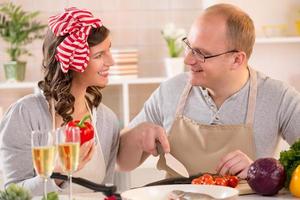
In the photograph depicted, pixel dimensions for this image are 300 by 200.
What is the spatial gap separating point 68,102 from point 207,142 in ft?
2.13

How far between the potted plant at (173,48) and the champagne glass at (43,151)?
280 cm

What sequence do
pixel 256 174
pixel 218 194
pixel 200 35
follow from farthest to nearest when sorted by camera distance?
pixel 200 35 < pixel 256 174 < pixel 218 194

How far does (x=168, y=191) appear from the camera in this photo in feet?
7.38

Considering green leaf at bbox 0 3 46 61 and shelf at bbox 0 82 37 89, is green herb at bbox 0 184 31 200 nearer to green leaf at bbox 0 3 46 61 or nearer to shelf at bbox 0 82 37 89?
shelf at bbox 0 82 37 89

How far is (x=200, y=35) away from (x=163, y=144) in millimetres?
625

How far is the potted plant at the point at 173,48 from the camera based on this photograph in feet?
15.3

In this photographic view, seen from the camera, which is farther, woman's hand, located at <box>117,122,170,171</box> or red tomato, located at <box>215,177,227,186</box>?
woman's hand, located at <box>117,122,170,171</box>

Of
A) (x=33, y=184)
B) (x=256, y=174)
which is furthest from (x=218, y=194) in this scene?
(x=33, y=184)

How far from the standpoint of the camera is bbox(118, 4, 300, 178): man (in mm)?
3047

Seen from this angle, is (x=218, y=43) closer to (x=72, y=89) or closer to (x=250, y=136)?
(x=250, y=136)

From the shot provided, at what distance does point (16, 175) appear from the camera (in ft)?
8.80

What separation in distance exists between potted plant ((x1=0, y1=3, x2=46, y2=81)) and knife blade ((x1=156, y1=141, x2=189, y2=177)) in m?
1.94

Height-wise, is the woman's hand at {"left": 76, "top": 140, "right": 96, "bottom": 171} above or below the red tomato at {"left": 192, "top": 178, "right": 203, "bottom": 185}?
above

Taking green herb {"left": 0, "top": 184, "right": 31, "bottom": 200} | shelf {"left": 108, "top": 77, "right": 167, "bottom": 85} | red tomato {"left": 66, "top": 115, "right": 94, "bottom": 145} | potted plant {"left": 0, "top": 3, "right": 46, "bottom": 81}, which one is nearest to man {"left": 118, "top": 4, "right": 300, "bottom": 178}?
red tomato {"left": 66, "top": 115, "right": 94, "bottom": 145}
